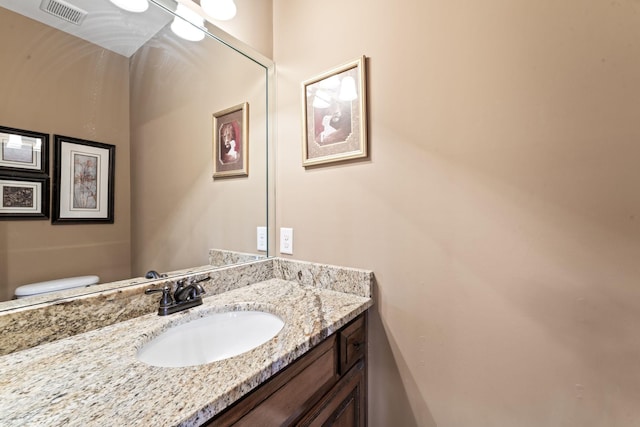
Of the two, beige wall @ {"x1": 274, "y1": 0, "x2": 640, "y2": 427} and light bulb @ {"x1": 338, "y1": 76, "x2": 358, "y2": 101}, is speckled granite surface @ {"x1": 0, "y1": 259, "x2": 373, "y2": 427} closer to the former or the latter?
beige wall @ {"x1": 274, "y1": 0, "x2": 640, "y2": 427}

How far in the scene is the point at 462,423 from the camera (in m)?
0.86

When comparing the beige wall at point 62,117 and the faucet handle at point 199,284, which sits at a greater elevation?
the beige wall at point 62,117

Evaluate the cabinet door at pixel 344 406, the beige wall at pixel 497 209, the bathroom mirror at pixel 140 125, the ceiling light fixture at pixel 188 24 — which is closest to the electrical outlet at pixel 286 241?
the bathroom mirror at pixel 140 125

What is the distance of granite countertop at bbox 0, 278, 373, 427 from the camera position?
440 millimetres

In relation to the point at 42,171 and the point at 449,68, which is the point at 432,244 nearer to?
the point at 449,68

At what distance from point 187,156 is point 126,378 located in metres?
Result: 0.91

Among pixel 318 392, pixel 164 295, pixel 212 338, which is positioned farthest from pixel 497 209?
pixel 164 295

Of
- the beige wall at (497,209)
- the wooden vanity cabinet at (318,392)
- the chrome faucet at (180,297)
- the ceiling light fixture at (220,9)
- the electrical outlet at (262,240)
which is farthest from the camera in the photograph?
the electrical outlet at (262,240)

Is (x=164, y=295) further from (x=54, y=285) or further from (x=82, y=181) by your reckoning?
(x=82, y=181)

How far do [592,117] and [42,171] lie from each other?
5.07 ft

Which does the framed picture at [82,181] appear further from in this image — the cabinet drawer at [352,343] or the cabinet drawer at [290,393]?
the cabinet drawer at [352,343]

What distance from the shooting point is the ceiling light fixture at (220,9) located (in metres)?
1.10

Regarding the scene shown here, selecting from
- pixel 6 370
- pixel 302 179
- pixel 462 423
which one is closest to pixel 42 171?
pixel 6 370

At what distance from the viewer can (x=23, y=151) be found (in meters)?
0.73
